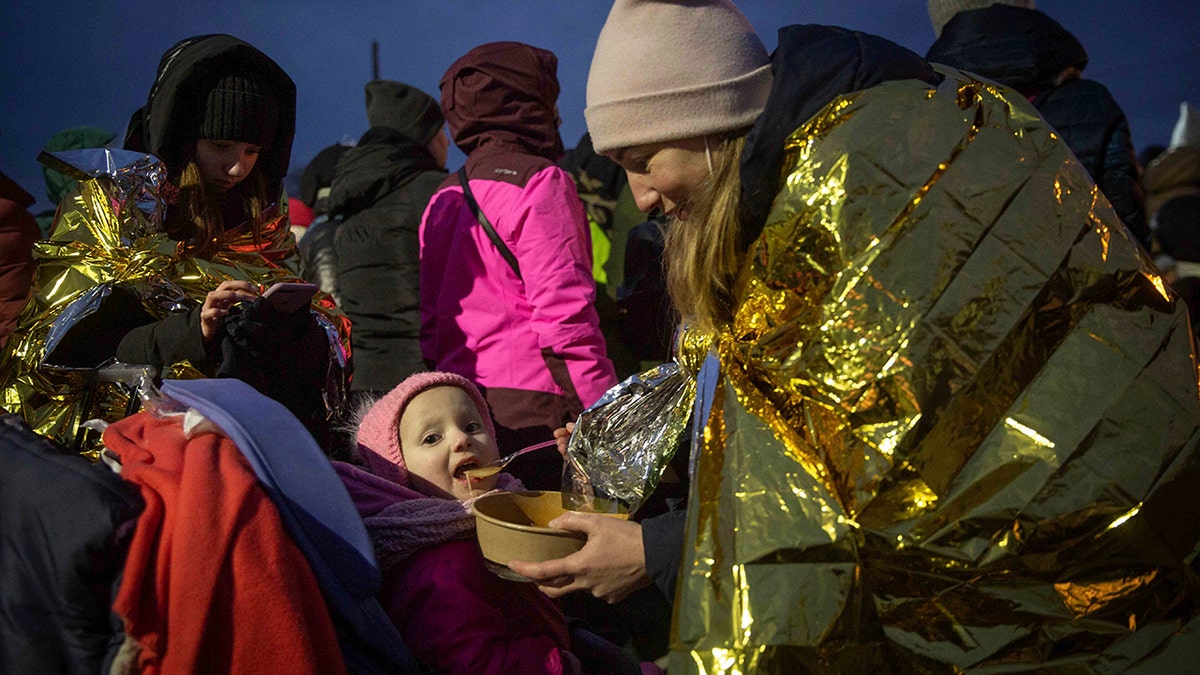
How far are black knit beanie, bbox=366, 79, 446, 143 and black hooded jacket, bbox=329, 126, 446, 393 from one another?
393 mm

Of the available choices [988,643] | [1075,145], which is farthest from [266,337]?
[1075,145]

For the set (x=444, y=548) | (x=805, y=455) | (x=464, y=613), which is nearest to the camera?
(x=805, y=455)

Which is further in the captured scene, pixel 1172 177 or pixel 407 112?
pixel 1172 177

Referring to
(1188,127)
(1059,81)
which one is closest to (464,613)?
(1059,81)

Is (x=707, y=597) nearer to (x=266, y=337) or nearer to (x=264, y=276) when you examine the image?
(x=266, y=337)

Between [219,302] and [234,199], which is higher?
[234,199]

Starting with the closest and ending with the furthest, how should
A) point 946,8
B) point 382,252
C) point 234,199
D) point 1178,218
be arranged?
point 234,199
point 382,252
point 946,8
point 1178,218

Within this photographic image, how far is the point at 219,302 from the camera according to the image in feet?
7.15

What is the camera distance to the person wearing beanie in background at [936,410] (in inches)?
50.9

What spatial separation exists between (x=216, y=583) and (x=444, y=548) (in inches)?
25.8

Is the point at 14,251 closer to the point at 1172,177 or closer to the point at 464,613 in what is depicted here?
the point at 464,613

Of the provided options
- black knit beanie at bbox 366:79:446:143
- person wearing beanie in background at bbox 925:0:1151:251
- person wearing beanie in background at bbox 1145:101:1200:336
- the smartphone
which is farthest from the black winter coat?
person wearing beanie in background at bbox 1145:101:1200:336

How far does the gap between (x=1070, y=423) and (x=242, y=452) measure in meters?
1.23

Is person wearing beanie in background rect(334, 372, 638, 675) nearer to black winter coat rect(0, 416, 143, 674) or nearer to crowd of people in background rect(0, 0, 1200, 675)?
crowd of people in background rect(0, 0, 1200, 675)
